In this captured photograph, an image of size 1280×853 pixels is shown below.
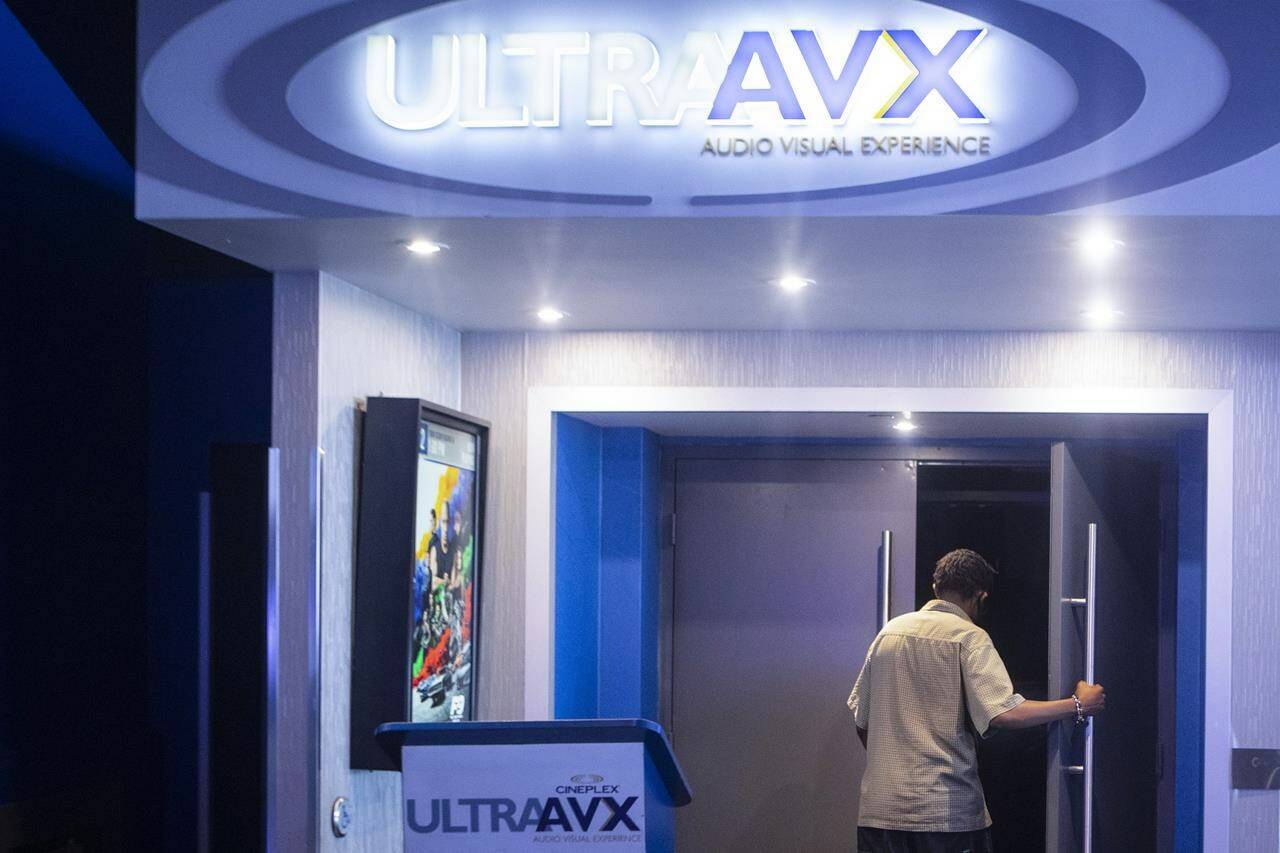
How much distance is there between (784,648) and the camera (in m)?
5.89

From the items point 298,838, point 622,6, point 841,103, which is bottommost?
point 298,838

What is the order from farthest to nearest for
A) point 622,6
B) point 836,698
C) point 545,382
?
point 836,698
point 545,382
point 622,6

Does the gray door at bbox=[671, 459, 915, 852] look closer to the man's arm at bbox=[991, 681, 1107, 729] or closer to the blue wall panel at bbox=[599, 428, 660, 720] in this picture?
the blue wall panel at bbox=[599, 428, 660, 720]

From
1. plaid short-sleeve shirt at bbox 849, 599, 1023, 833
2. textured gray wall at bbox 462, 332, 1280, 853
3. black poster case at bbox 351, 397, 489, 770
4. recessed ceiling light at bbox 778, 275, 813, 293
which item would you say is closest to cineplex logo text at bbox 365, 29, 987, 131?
recessed ceiling light at bbox 778, 275, 813, 293

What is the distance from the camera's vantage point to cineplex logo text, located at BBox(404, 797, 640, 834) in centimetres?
308

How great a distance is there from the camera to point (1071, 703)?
177 inches

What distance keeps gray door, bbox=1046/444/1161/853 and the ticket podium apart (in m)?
2.13

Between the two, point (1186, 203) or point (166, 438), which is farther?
point (166, 438)

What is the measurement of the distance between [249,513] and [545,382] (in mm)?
2051

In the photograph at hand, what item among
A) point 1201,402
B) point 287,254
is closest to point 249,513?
point 287,254

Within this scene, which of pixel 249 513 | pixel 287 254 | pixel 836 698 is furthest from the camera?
pixel 836 698

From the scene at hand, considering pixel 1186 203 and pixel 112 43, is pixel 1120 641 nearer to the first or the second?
pixel 1186 203

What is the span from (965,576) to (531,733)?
83.2 inches

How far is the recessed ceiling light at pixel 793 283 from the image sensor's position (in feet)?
12.3
